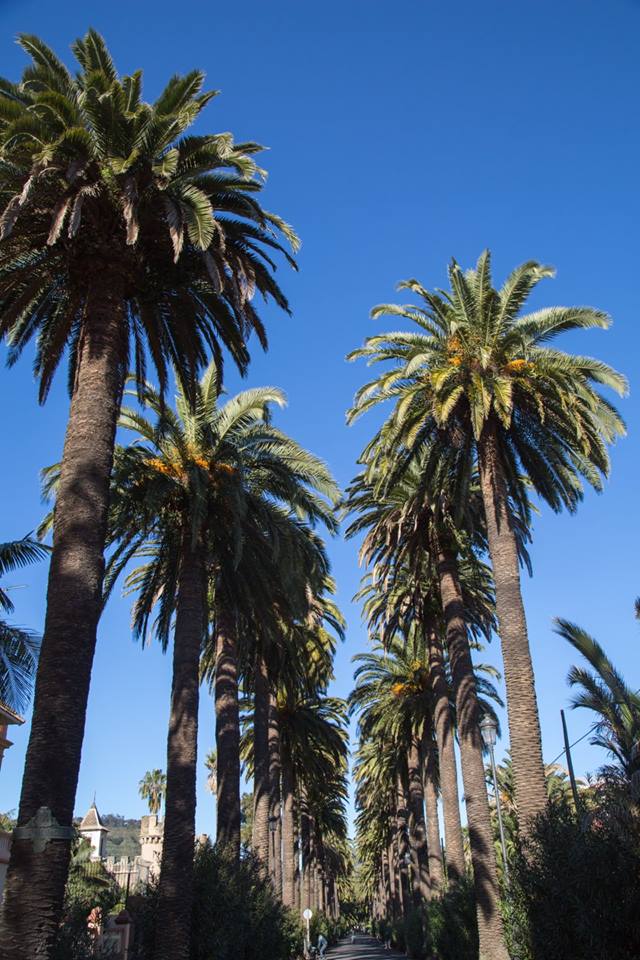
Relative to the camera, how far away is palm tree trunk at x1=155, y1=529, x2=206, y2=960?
13.9m

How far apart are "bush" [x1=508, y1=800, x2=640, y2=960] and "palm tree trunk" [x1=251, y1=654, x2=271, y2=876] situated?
1267 cm

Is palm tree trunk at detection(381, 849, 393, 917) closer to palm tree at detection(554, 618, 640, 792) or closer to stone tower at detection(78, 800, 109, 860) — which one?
stone tower at detection(78, 800, 109, 860)

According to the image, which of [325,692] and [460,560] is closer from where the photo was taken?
[460,560]

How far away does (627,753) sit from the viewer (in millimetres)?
23453

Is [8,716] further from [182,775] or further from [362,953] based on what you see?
[362,953]

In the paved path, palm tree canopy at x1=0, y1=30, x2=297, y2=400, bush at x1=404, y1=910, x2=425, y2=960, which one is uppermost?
palm tree canopy at x1=0, y1=30, x2=297, y2=400

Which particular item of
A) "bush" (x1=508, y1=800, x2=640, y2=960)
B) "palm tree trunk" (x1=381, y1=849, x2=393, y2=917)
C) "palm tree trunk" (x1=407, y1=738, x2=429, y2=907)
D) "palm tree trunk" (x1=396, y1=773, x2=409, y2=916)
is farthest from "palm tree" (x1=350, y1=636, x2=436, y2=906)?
"palm tree trunk" (x1=381, y1=849, x2=393, y2=917)

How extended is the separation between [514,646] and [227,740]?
8109 mm

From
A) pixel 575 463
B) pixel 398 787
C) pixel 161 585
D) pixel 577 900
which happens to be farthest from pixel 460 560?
pixel 398 787

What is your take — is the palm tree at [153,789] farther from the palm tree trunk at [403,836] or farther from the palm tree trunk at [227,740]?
the palm tree trunk at [227,740]

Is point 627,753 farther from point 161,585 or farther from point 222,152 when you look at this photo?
point 222,152

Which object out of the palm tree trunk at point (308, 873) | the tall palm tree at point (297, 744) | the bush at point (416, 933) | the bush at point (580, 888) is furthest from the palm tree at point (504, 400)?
the palm tree trunk at point (308, 873)

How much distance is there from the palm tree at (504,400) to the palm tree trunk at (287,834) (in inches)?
771

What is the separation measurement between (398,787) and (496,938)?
111 feet
